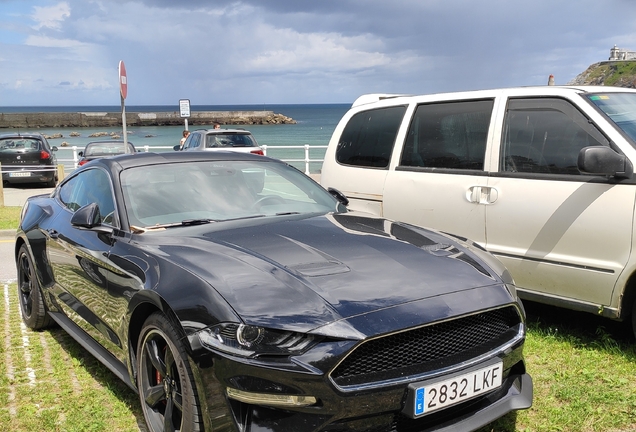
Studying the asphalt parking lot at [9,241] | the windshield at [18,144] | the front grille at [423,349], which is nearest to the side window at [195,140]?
the asphalt parking lot at [9,241]

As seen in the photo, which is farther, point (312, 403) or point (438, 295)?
point (438, 295)

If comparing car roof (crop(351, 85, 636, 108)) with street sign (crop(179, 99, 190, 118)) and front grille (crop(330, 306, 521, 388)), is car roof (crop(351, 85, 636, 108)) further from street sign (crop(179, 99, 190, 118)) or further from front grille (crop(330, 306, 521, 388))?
street sign (crop(179, 99, 190, 118))

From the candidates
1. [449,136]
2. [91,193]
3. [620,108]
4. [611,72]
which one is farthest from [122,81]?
[611,72]

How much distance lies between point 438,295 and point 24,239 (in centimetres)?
413

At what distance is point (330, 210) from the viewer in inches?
170

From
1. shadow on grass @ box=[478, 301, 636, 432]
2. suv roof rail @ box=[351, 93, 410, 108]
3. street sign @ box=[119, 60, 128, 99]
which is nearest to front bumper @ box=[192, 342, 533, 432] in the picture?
shadow on grass @ box=[478, 301, 636, 432]

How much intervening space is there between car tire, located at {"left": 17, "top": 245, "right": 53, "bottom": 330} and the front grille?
3.66 meters

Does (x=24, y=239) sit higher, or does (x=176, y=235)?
(x=176, y=235)

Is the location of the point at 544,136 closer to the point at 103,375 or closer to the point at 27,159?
the point at 103,375

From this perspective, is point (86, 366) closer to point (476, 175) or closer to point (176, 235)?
point (176, 235)

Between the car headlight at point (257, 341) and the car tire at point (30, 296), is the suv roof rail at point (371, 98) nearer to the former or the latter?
the car tire at point (30, 296)

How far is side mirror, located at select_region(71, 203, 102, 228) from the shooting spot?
381 centimetres

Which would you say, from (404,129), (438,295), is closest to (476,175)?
(404,129)

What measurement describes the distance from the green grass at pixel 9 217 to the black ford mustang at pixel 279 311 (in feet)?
25.1
